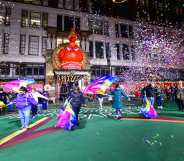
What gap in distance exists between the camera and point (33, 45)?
30938 millimetres

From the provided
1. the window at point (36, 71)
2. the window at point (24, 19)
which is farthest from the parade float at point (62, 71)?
the window at point (24, 19)

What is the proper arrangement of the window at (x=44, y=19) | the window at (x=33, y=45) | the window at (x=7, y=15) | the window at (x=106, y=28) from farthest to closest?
1. the window at (x=106, y=28)
2. the window at (x=44, y=19)
3. the window at (x=33, y=45)
4. the window at (x=7, y=15)

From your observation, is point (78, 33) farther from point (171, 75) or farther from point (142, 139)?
point (142, 139)

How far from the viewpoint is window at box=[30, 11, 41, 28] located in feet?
102

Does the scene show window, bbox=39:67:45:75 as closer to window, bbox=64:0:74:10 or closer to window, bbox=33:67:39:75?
window, bbox=33:67:39:75

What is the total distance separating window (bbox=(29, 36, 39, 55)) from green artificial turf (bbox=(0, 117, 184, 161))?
21.9m

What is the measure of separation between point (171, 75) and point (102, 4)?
14.8 meters

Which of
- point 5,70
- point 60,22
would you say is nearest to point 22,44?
point 5,70

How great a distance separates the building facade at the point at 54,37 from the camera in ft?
96.9

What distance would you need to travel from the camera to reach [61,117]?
36.8 ft

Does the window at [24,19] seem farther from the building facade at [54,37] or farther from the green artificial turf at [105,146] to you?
the green artificial turf at [105,146]

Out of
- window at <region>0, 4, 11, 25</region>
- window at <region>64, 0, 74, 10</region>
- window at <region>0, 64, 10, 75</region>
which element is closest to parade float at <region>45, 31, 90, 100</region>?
window at <region>0, 64, 10, 75</region>

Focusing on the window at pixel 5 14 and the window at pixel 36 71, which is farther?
the window at pixel 36 71

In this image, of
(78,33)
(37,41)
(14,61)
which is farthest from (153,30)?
(14,61)
